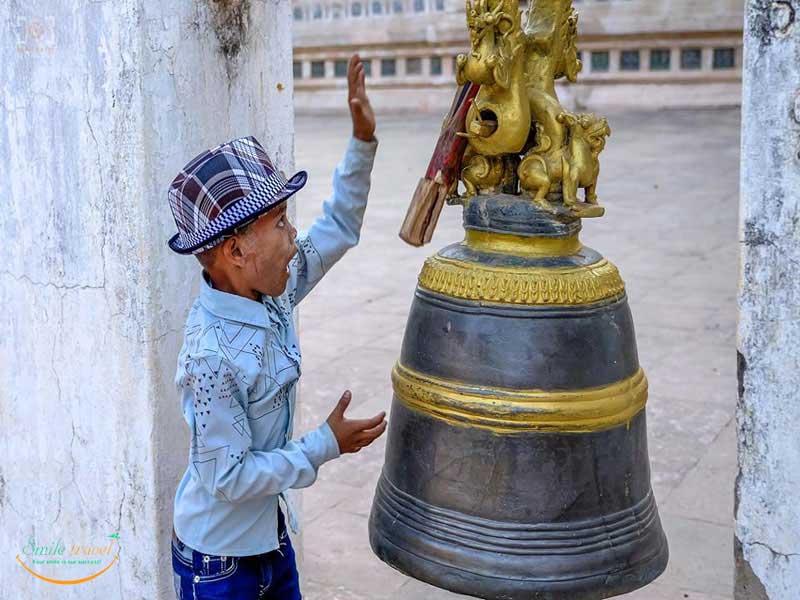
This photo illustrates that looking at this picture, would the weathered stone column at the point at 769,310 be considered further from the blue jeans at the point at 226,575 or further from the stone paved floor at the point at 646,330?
the stone paved floor at the point at 646,330

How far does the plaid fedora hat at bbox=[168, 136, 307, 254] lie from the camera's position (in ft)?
5.75

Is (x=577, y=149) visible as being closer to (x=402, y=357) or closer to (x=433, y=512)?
(x=402, y=357)

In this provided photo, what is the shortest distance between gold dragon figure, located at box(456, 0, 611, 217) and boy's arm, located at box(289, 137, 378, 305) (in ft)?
1.49

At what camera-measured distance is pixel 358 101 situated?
1.92 metres

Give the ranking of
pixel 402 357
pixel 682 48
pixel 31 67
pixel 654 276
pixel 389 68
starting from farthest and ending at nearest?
1. pixel 389 68
2. pixel 682 48
3. pixel 654 276
4. pixel 31 67
5. pixel 402 357

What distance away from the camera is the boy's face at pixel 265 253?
5.88 ft

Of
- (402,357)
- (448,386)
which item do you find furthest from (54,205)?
(448,386)

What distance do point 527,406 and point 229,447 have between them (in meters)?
0.51

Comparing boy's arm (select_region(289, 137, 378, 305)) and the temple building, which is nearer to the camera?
boy's arm (select_region(289, 137, 378, 305))

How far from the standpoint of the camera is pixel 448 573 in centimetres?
164

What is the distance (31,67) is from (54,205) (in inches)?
11.8

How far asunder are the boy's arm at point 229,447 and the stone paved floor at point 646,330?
128 centimetres

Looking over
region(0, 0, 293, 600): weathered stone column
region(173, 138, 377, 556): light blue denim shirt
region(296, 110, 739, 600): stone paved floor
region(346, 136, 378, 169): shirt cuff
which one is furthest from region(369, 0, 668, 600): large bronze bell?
region(296, 110, 739, 600): stone paved floor

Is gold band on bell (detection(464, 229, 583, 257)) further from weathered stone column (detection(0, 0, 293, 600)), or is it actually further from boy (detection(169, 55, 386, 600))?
weathered stone column (detection(0, 0, 293, 600))
